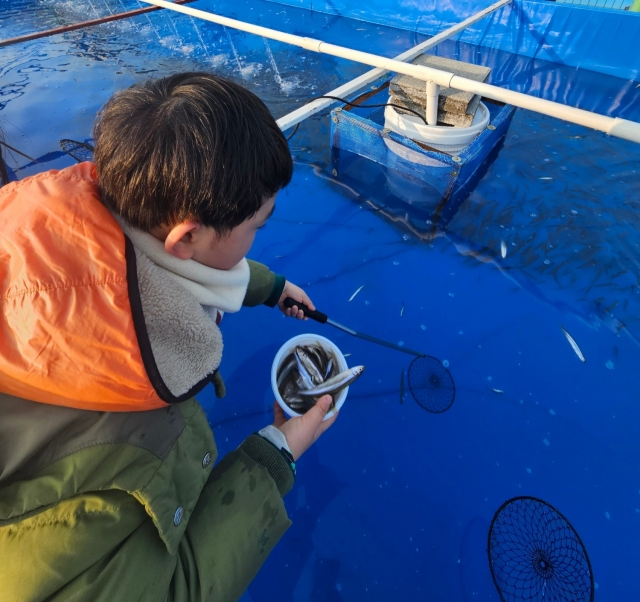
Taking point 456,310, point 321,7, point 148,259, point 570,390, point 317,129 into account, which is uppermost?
point 148,259

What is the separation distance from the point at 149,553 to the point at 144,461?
9.0 inches

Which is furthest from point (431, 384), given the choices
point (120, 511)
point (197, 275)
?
point (120, 511)

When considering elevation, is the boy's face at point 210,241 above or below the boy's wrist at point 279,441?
above

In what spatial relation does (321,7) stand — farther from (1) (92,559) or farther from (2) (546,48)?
(1) (92,559)

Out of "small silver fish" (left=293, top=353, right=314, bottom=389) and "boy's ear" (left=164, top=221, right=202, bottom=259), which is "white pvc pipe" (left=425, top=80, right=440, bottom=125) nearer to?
"small silver fish" (left=293, top=353, right=314, bottom=389)

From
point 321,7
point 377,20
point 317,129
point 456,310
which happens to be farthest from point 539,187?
point 321,7

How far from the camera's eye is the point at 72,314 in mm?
787

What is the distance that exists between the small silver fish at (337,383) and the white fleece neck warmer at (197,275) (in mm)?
646

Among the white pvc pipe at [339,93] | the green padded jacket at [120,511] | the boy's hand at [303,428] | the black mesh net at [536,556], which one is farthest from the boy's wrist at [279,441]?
the white pvc pipe at [339,93]

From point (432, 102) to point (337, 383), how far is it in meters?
2.17

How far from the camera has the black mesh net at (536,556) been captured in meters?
1.52

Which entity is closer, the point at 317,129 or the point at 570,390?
the point at 570,390

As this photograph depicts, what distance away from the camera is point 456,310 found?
237 cm

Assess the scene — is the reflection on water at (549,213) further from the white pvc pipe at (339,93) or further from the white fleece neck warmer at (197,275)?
the white fleece neck warmer at (197,275)
